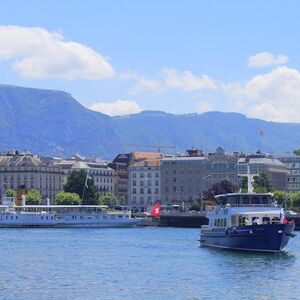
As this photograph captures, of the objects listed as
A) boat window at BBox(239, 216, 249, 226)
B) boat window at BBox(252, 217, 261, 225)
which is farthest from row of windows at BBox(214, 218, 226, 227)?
boat window at BBox(252, 217, 261, 225)

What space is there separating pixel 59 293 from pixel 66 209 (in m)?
121

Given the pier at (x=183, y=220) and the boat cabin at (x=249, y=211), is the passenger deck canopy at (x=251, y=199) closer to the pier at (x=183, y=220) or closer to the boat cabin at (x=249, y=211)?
the boat cabin at (x=249, y=211)

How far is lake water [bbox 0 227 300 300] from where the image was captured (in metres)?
57.4

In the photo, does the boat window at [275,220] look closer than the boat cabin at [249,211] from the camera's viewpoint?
Yes

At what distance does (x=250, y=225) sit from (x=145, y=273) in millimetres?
16824

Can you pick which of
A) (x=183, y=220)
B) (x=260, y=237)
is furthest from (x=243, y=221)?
(x=183, y=220)

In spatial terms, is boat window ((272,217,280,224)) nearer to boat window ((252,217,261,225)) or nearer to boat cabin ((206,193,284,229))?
boat cabin ((206,193,284,229))

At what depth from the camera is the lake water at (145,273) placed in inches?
2261

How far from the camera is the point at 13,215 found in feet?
566

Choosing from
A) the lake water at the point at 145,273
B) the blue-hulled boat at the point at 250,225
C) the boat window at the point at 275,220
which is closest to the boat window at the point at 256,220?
the blue-hulled boat at the point at 250,225

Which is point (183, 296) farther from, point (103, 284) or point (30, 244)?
point (30, 244)

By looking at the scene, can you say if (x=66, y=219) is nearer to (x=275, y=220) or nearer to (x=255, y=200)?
(x=255, y=200)

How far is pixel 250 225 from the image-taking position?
83.6m

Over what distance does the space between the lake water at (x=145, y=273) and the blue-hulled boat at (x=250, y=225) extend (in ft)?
3.61
